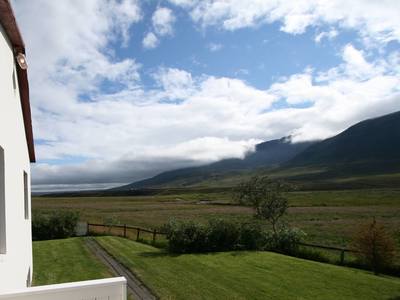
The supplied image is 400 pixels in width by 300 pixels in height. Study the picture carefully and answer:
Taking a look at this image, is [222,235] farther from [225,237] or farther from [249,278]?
[249,278]

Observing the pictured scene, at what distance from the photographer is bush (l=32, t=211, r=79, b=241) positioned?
27.1 m

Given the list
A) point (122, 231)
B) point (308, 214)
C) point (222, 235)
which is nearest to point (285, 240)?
point (222, 235)

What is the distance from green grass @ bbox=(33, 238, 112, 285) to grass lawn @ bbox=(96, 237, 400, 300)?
54.4 inches

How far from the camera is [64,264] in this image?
1614 cm

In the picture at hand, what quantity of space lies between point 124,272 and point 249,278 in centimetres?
464

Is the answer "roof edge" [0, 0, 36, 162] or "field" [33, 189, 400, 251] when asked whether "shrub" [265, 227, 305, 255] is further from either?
"roof edge" [0, 0, 36, 162]

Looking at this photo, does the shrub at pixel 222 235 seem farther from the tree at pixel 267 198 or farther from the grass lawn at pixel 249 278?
the tree at pixel 267 198

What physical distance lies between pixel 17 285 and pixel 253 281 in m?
8.78

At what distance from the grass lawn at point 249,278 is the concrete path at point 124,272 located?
27 cm

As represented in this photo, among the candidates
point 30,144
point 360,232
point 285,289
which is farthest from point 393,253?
point 30,144

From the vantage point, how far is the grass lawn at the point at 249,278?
37.9 feet

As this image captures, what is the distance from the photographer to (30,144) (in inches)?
423

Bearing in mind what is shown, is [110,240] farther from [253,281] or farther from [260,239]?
[253,281]

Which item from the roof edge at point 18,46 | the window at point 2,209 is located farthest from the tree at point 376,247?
the window at point 2,209
